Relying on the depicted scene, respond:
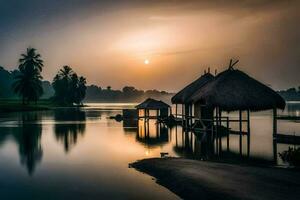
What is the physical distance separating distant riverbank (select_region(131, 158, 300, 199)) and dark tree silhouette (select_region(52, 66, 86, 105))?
97634 mm

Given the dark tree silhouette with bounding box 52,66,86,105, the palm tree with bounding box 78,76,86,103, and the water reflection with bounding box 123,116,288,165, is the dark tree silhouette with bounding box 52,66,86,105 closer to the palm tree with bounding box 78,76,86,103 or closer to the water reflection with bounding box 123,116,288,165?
the palm tree with bounding box 78,76,86,103

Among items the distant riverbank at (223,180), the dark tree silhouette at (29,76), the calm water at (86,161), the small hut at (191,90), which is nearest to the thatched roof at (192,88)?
the small hut at (191,90)

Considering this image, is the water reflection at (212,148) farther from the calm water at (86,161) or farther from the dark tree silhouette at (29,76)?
the dark tree silhouette at (29,76)

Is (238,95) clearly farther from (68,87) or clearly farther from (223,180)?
(68,87)

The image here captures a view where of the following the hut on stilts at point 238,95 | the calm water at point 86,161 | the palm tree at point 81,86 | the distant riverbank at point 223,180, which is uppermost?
the palm tree at point 81,86

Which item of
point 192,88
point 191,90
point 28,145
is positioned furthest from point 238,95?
point 28,145

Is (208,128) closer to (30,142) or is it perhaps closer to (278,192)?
(30,142)

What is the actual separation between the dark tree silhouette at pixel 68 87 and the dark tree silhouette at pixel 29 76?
20.0 m

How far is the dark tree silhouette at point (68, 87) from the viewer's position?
11325 centimetres

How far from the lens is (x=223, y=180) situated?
14242mm

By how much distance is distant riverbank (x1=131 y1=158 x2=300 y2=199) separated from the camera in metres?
12.4

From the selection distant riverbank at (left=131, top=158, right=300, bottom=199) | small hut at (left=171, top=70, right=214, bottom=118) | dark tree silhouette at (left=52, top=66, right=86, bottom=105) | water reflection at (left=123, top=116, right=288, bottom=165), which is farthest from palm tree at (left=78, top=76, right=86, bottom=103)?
distant riverbank at (left=131, top=158, right=300, bottom=199)

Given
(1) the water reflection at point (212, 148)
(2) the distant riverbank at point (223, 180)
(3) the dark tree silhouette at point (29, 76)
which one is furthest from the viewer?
(3) the dark tree silhouette at point (29, 76)

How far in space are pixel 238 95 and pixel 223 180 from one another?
61.4 feet
